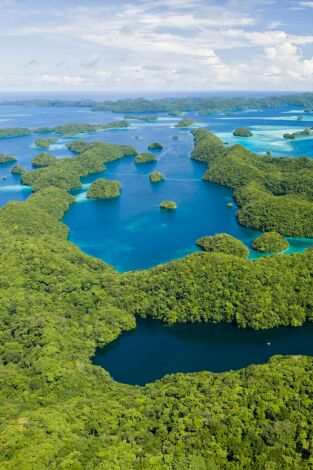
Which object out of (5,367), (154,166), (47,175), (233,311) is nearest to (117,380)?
(5,367)

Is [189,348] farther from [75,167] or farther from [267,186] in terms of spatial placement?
[75,167]

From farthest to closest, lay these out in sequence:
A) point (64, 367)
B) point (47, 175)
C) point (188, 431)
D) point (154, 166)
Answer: point (154, 166) < point (47, 175) < point (64, 367) < point (188, 431)

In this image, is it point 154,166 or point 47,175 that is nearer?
point 47,175

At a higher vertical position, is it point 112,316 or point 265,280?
point 265,280

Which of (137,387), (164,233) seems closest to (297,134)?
(164,233)

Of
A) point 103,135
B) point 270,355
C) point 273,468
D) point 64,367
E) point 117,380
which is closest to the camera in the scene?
point 273,468

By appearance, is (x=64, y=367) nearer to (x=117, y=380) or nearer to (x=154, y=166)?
(x=117, y=380)

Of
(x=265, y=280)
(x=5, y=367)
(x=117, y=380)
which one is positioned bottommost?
(x=117, y=380)
